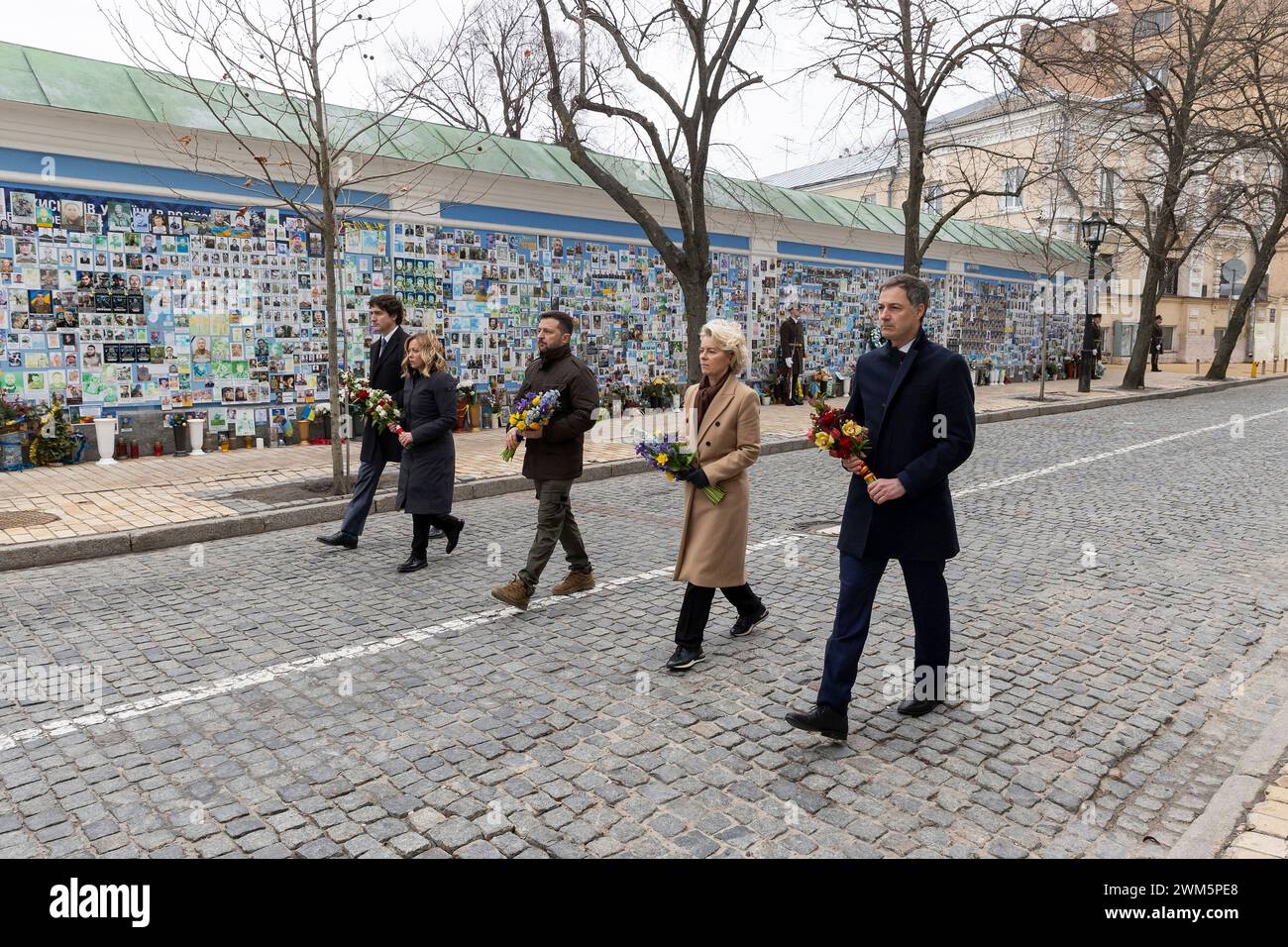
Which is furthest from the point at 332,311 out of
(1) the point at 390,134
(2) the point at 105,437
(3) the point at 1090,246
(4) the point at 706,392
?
(3) the point at 1090,246

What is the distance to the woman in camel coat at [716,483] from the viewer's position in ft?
16.9

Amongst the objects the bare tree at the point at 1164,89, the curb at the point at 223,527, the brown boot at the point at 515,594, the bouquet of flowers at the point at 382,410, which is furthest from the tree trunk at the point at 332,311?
the bare tree at the point at 1164,89

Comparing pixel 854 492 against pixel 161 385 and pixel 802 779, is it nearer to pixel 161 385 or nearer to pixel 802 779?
pixel 802 779

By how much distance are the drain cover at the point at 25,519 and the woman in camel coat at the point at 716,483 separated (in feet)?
21.0

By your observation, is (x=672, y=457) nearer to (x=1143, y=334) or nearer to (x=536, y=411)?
(x=536, y=411)

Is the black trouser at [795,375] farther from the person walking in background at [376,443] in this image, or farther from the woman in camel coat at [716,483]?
the woman in camel coat at [716,483]

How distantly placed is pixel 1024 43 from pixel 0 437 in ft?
57.6

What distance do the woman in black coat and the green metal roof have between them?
4.54 meters

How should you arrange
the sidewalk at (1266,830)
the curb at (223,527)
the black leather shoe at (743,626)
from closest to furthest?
the sidewalk at (1266,830) < the black leather shoe at (743,626) < the curb at (223,527)

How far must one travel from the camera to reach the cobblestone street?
11.8 feet

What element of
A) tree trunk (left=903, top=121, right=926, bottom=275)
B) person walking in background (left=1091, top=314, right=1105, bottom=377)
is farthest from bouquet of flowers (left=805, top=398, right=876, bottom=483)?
person walking in background (left=1091, top=314, right=1105, bottom=377)

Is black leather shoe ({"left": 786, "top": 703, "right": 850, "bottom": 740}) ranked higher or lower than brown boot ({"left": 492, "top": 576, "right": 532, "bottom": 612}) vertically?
lower

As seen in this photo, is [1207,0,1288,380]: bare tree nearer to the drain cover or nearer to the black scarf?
the black scarf
